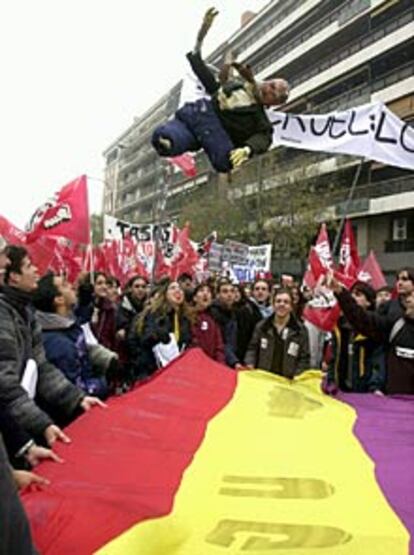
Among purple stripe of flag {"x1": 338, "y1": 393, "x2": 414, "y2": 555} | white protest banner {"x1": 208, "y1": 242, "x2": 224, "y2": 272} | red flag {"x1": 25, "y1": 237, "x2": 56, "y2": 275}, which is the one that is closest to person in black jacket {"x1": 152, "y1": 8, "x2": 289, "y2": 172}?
purple stripe of flag {"x1": 338, "y1": 393, "x2": 414, "y2": 555}

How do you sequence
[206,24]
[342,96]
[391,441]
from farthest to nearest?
[342,96]
[206,24]
[391,441]

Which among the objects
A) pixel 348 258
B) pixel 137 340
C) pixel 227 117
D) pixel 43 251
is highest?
pixel 227 117

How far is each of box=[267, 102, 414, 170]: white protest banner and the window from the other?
2930cm

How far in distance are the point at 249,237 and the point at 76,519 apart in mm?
34794

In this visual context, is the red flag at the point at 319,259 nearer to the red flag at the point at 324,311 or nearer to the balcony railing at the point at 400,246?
the red flag at the point at 324,311

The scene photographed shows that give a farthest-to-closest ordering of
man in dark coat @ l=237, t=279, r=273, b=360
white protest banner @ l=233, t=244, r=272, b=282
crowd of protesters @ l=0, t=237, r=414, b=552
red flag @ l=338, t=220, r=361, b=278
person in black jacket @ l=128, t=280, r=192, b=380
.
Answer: white protest banner @ l=233, t=244, r=272, b=282
red flag @ l=338, t=220, r=361, b=278
man in dark coat @ l=237, t=279, r=273, b=360
person in black jacket @ l=128, t=280, r=192, b=380
crowd of protesters @ l=0, t=237, r=414, b=552

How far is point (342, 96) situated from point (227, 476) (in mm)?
40124

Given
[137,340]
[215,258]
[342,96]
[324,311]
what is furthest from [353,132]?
[342,96]

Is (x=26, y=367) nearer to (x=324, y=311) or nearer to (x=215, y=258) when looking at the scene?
(x=324, y=311)

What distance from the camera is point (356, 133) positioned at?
829 cm

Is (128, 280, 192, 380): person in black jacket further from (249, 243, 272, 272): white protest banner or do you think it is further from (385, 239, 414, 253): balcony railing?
(385, 239, 414, 253): balcony railing

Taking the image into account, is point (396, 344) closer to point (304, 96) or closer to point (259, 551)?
point (259, 551)

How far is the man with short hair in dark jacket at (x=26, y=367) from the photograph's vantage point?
3.27 metres

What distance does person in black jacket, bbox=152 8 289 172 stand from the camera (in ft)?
20.7
